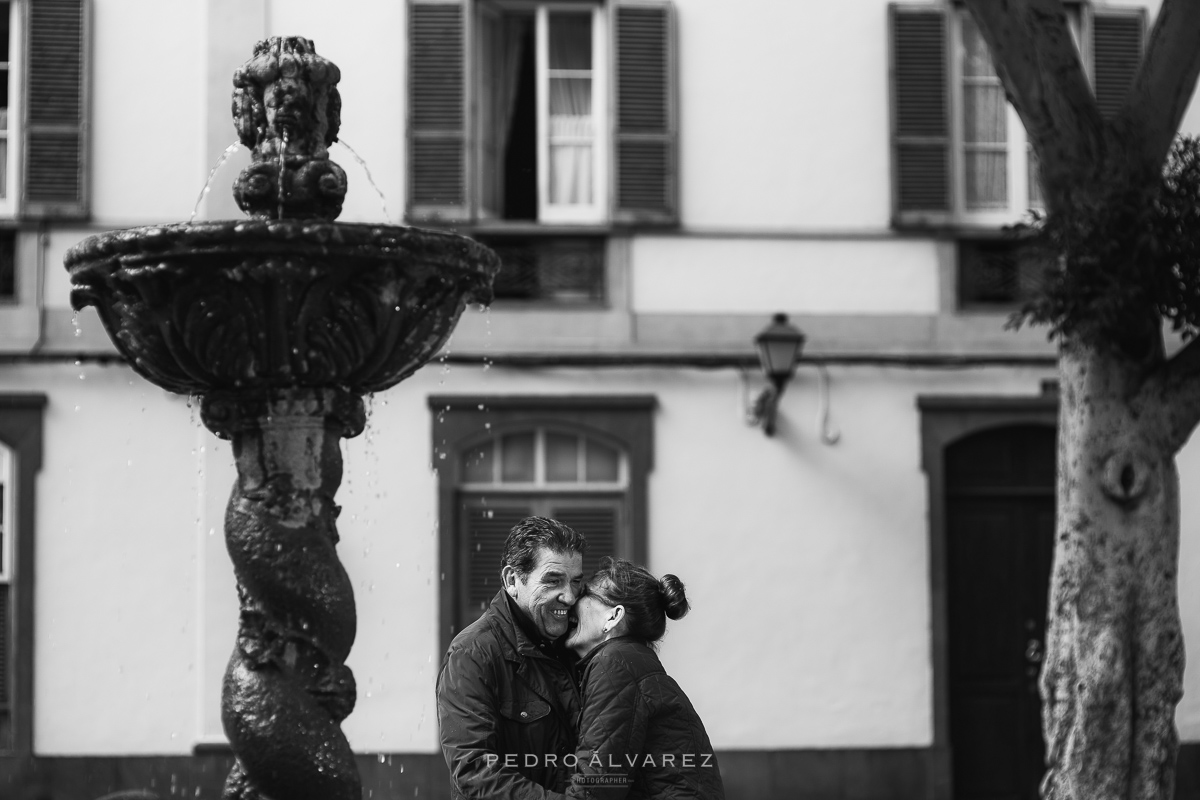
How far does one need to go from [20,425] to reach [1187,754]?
873 cm

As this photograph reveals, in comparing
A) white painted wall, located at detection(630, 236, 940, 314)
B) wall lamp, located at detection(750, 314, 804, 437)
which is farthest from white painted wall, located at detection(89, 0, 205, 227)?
wall lamp, located at detection(750, 314, 804, 437)

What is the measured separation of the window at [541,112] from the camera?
44.9 feet

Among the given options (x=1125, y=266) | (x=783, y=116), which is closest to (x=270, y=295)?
(x=1125, y=266)

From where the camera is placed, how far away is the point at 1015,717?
14016mm

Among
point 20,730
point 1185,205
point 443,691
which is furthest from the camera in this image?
point 20,730

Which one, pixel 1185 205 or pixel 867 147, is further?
pixel 867 147

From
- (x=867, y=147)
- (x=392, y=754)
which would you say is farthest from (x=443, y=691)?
(x=867, y=147)

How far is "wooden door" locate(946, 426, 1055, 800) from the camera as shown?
45.8ft

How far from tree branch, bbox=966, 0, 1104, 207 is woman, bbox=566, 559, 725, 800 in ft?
18.9

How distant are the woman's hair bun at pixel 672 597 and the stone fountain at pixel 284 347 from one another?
100cm

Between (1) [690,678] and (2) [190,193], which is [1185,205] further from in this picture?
(2) [190,193]

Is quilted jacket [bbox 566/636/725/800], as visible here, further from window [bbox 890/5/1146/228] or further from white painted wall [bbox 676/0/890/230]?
window [bbox 890/5/1146/228]

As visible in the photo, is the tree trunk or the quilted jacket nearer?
the quilted jacket

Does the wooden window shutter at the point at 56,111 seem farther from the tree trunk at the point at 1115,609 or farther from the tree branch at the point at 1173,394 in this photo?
the tree branch at the point at 1173,394
